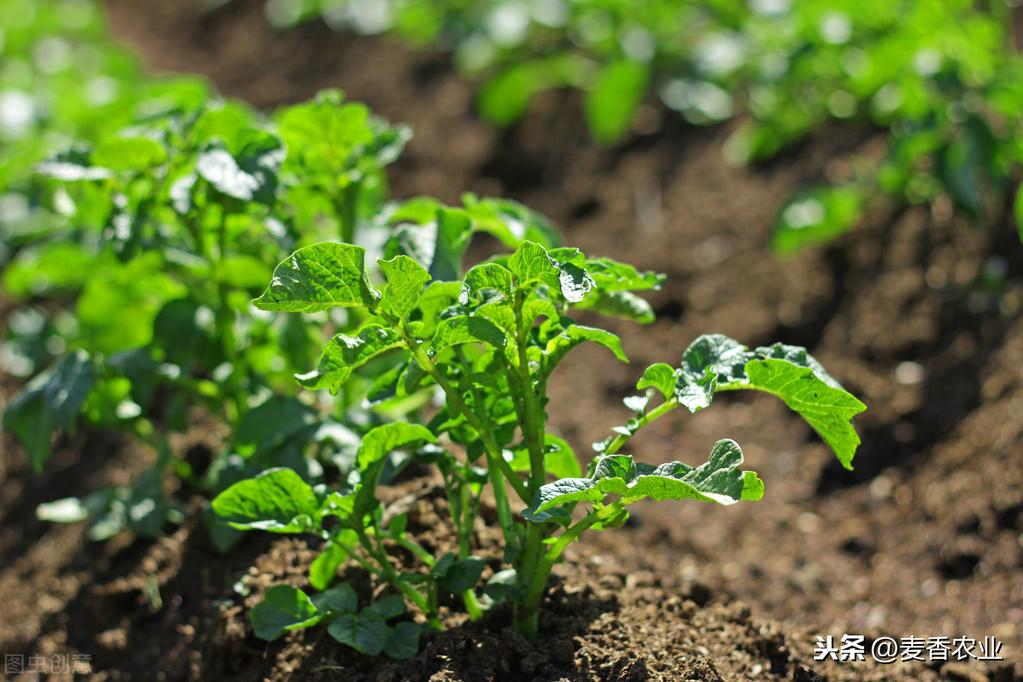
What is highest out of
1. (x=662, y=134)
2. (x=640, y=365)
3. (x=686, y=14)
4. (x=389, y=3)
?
(x=389, y=3)

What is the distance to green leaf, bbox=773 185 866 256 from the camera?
3381 mm

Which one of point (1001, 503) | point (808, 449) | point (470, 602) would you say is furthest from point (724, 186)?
point (470, 602)

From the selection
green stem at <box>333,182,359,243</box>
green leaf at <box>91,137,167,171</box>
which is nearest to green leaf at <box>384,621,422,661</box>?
green stem at <box>333,182,359,243</box>

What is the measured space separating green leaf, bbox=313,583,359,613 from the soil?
110 mm

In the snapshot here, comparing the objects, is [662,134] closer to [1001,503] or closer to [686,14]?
[686,14]

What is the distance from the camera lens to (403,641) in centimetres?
194

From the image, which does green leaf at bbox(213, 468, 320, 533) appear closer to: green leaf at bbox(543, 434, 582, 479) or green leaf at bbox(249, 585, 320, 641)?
green leaf at bbox(249, 585, 320, 641)

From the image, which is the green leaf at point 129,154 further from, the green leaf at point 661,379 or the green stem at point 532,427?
the green leaf at point 661,379

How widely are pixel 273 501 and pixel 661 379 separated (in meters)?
0.65

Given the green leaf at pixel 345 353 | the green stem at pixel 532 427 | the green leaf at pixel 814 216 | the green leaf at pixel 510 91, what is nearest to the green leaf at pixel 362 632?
the green stem at pixel 532 427

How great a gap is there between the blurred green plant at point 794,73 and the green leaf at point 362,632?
1909 mm

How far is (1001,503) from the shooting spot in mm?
2666

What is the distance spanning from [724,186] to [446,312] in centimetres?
264

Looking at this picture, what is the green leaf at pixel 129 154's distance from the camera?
2158 millimetres
